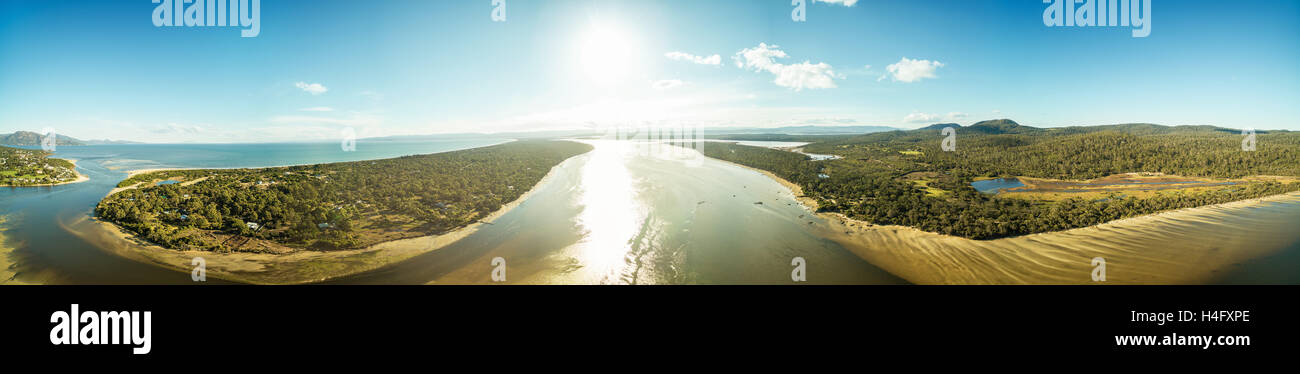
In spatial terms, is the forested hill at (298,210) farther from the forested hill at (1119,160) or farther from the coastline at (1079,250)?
the forested hill at (1119,160)

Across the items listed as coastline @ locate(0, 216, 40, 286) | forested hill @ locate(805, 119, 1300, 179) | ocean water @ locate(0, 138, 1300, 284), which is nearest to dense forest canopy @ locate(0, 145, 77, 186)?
ocean water @ locate(0, 138, 1300, 284)

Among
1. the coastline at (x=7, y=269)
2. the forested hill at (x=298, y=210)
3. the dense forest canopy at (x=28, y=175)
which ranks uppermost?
the dense forest canopy at (x=28, y=175)

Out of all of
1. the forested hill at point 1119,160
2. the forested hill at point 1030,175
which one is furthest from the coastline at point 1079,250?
the forested hill at point 1119,160

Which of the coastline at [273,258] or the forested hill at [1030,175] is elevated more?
the forested hill at [1030,175]

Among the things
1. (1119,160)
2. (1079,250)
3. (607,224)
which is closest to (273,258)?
(607,224)

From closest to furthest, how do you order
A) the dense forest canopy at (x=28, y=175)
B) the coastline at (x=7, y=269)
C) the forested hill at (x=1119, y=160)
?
the coastline at (x=7, y=269) → the dense forest canopy at (x=28, y=175) → the forested hill at (x=1119, y=160)

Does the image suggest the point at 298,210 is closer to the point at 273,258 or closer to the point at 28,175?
the point at 273,258

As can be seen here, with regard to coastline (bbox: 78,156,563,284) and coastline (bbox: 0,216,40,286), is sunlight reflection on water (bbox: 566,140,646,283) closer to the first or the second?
coastline (bbox: 78,156,563,284)

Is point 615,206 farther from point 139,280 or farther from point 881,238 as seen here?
point 139,280
